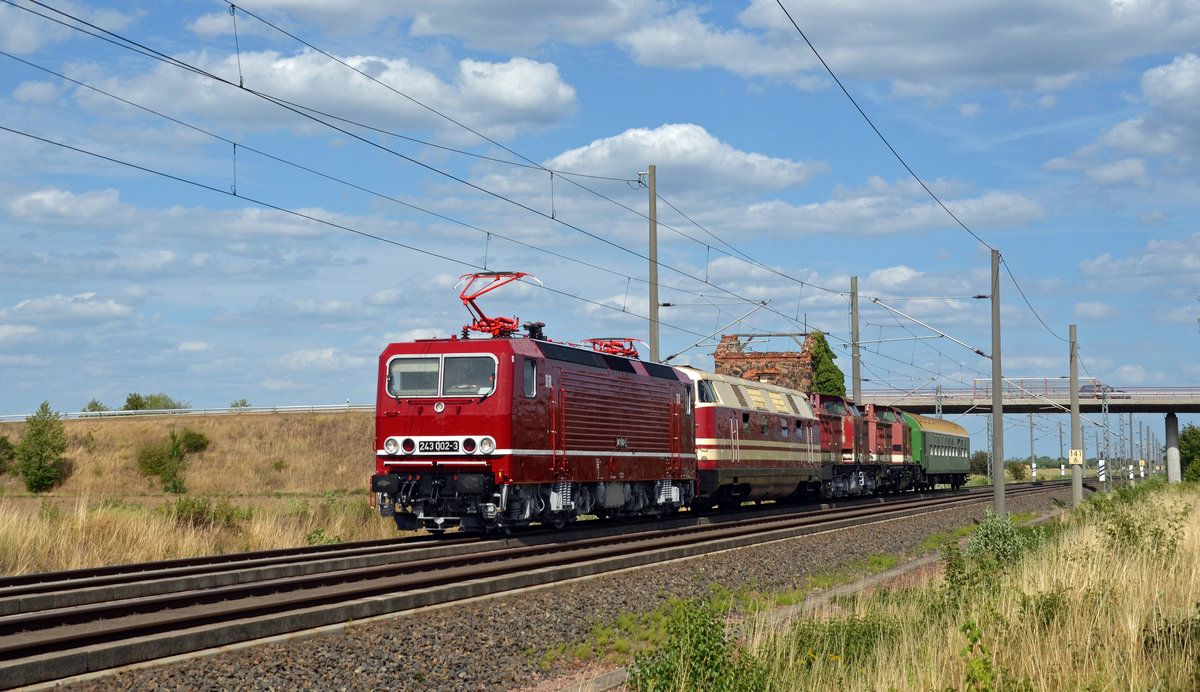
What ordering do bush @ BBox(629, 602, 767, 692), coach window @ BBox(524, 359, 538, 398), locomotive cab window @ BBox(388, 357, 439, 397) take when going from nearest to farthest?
bush @ BBox(629, 602, 767, 692) → coach window @ BBox(524, 359, 538, 398) → locomotive cab window @ BBox(388, 357, 439, 397)

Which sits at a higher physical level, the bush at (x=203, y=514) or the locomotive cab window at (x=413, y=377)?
the locomotive cab window at (x=413, y=377)

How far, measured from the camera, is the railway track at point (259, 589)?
10.1 meters

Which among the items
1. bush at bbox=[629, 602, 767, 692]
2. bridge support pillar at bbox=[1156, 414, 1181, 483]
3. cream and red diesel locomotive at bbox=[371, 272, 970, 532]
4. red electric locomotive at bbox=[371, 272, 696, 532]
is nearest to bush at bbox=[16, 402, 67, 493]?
cream and red diesel locomotive at bbox=[371, 272, 970, 532]

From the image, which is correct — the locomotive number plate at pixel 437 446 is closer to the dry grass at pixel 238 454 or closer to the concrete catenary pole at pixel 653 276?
the concrete catenary pole at pixel 653 276

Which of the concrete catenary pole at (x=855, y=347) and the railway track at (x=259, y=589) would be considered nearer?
the railway track at (x=259, y=589)

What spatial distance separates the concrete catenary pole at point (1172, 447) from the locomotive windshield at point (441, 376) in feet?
230

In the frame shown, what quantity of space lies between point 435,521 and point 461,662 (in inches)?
425

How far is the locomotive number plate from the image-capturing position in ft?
68.4

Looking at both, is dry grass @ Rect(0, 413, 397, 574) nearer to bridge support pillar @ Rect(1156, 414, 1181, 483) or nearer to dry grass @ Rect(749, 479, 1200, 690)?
dry grass @ Rect(749, 479, 1200, 690)

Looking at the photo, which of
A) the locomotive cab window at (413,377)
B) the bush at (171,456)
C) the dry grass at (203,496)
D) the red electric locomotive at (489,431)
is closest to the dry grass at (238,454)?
the dry grass at (203,496)

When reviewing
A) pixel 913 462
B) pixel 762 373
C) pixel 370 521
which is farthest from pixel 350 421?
pixel 370 521

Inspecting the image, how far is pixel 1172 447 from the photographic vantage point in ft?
267

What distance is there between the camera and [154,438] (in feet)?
225

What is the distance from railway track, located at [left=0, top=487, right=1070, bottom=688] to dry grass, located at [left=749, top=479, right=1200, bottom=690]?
4.44 metres
